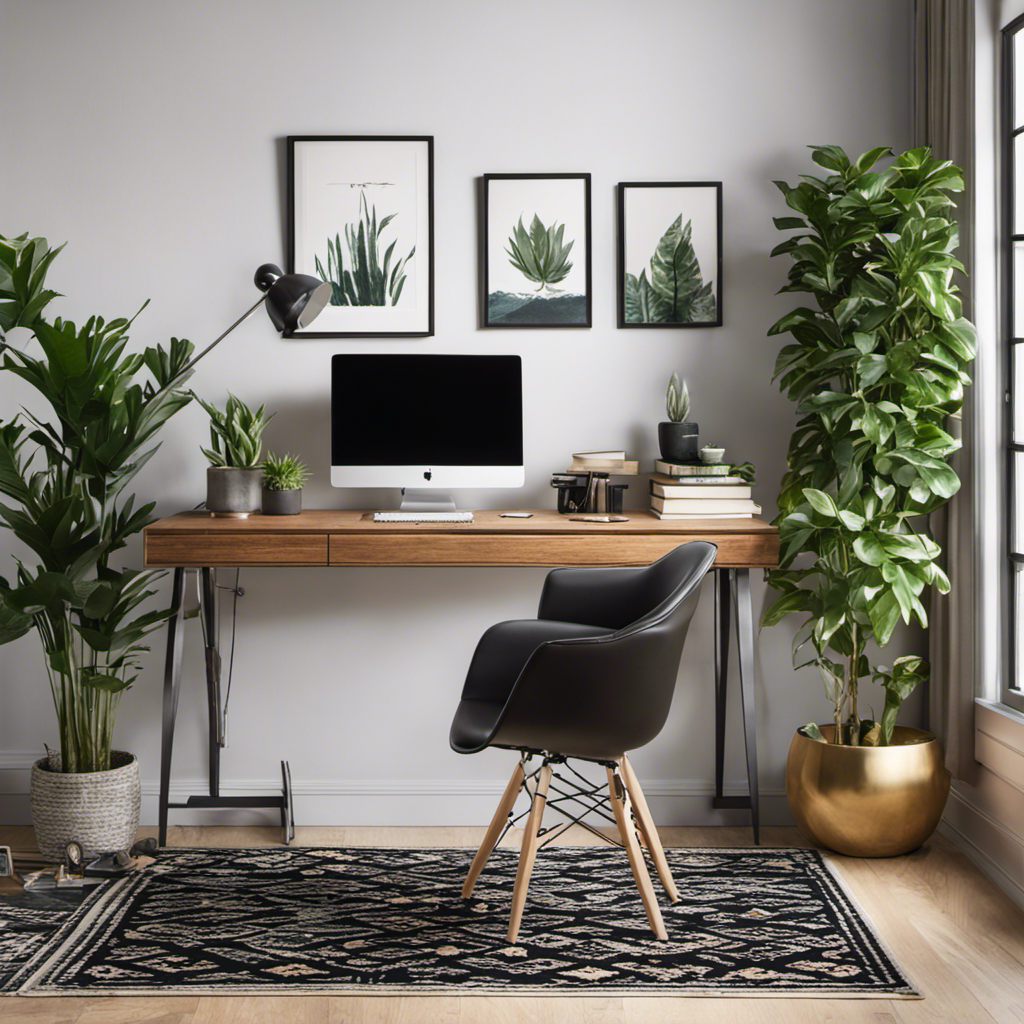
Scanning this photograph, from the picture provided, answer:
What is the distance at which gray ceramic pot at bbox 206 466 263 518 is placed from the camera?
2.94 meters

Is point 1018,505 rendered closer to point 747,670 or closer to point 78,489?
point 747,670

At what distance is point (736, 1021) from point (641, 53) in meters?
2.68

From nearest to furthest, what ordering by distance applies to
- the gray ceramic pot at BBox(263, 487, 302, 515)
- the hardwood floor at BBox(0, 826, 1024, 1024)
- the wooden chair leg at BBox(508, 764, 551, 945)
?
the hardwood floor at BBox(0, 826, 1024, 1024) → the wooden chair leg at BBox(508, 764, 551, 945) → the gray ceramic pot at BBox(263, 487, 302, 515)

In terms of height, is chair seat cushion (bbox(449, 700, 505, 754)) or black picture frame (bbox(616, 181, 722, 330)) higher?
black picture frame (bbox(616, 181, 722, 330))

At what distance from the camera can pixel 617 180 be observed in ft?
10.6

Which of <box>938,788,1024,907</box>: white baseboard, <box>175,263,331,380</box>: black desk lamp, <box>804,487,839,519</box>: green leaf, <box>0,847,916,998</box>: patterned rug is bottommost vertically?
<box>0,847,916,998</box>: patterned rug

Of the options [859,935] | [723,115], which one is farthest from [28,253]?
[859,935]

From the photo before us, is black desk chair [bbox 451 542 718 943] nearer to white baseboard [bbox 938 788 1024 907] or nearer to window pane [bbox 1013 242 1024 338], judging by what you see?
white baseboard [bbox 938 788 1024 907]

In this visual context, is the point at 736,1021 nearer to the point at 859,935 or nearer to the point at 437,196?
the point at 859,935

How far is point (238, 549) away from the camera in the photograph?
2777 mm

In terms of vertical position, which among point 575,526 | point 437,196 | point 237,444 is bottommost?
point 575,526

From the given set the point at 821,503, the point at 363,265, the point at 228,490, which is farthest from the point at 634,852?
the point at 363,265

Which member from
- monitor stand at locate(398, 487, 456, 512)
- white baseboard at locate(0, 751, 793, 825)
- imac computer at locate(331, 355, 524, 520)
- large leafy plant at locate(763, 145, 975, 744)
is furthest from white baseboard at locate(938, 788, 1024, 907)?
monitor stand at locate(398, 487, 456, 512)

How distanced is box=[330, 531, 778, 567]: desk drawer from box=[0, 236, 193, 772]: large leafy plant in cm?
61
